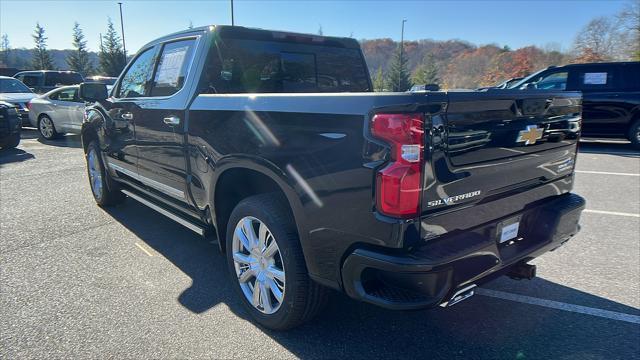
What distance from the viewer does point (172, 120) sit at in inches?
131

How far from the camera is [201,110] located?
9.98ft

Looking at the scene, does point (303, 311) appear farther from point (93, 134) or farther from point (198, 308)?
point (93, 134)

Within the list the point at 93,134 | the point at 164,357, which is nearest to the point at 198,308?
the point at 164,357

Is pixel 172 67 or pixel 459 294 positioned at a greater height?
pixel 172 67

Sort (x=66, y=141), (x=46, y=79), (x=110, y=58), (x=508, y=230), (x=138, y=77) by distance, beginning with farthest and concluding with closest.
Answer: (x=110, y=58) → (x=46, y=79) → (x=66, y=141) → (x=138, y=77) → (x=508, y=230)

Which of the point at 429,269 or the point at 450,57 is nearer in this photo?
the point at 429,269

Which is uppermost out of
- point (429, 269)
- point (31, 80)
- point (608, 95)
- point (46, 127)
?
point (31, 80)

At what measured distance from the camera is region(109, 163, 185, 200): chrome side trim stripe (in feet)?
11.8

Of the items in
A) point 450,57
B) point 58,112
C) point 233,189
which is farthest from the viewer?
point 450,57

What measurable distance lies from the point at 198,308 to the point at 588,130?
10.0m

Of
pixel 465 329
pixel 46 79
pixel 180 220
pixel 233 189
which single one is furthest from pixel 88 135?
pixel 46 79

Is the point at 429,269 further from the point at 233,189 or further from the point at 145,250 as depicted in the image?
the point at 145,250

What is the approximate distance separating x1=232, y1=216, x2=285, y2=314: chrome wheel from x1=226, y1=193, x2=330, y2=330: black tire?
0.07 m

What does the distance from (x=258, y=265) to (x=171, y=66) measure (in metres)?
2.05
